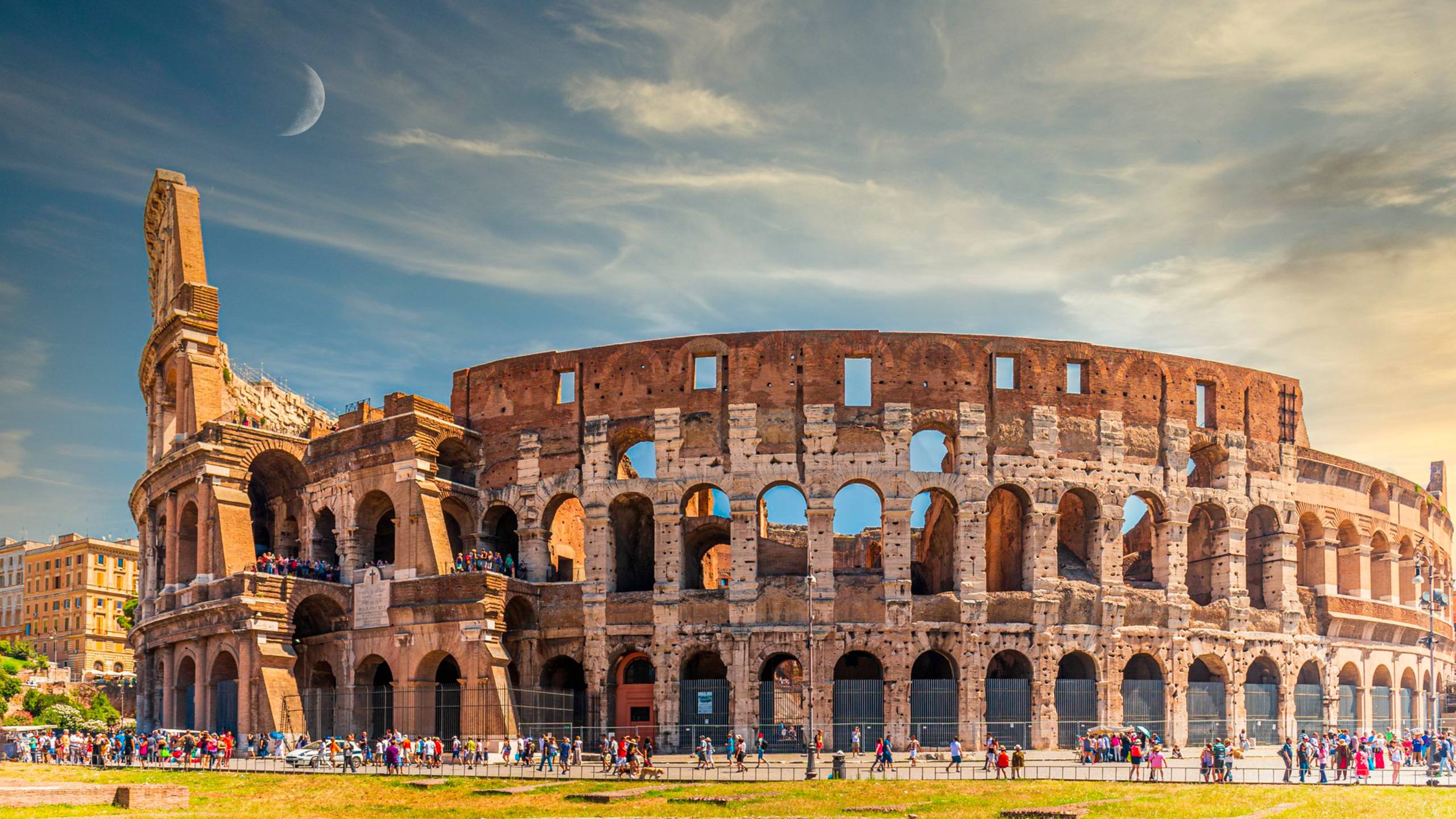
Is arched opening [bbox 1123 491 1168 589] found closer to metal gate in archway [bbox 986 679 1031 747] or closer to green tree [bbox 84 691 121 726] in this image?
metal gate in archway [bbox 986 679 1031 747]

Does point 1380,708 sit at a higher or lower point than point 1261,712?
lower

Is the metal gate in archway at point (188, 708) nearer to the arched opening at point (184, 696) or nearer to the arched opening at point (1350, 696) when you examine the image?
the arched opening at point (184, 696)

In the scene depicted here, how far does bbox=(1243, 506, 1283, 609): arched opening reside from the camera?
48688mm

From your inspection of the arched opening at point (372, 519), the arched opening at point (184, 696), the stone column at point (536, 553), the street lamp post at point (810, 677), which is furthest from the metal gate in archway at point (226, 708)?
the street lamp post at point (810, 677)

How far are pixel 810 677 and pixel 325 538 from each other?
1906cm

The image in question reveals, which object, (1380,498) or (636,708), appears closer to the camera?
(636,708)

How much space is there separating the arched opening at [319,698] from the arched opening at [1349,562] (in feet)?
111

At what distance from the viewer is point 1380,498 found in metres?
53.1

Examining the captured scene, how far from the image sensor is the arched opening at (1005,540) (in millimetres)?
45906

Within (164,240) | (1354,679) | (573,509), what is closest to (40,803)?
(573,509)

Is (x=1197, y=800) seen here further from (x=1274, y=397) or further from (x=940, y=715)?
(x=1274, y=397)

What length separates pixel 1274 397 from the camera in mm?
49594

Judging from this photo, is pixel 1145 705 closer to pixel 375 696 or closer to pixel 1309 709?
pixel 1309 709

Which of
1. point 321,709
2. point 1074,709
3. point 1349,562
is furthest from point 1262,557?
point 321,709
